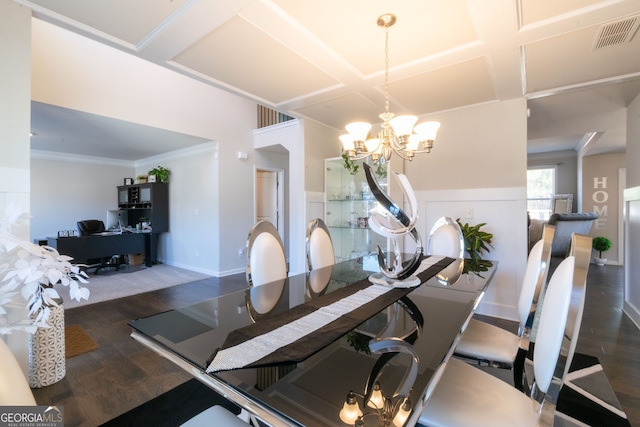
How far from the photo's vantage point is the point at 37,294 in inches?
45.7

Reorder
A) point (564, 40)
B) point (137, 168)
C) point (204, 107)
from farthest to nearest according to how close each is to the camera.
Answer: point (137, 168), point (204, 107), point (564, 40)

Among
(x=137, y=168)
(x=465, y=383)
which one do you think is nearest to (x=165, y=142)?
(x=137, y=168)

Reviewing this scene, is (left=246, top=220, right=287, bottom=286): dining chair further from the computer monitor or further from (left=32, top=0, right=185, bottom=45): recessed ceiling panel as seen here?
the computer monitor

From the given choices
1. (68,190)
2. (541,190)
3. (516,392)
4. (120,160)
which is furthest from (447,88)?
(68,190)

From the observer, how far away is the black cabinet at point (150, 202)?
5.71m

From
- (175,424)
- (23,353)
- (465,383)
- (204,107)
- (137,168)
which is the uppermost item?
(204,107)

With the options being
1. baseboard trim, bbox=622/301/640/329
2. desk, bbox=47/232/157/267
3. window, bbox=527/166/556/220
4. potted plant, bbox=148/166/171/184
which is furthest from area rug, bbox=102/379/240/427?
window, bbox=527/166/556/220

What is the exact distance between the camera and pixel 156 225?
5.73 meters

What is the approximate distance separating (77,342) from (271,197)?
4133mm

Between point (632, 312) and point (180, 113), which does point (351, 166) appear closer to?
point (180, 113)

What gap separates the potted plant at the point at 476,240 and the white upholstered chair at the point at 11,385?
3.37 meters

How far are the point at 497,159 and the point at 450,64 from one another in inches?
55.8

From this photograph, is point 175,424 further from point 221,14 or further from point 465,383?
point 221,14

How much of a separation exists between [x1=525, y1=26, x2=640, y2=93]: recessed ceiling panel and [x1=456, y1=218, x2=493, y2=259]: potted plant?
154cm
